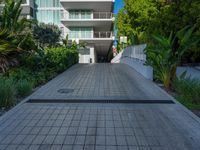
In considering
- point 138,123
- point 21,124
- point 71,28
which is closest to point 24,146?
point 21,124

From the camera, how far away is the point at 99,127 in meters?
5.45

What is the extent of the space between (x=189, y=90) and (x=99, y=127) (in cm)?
382

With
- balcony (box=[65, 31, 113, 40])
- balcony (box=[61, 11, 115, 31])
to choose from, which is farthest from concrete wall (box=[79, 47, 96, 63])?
balcony (box=[61, 11, 115, 31])

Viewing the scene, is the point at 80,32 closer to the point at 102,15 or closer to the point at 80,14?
the point at 80,14

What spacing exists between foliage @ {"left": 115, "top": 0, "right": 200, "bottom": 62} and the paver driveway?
235 inches

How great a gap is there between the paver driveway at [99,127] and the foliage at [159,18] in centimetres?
598

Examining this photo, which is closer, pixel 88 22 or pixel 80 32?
pixel 88 22

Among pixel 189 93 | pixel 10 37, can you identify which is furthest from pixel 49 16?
pixel 189 93

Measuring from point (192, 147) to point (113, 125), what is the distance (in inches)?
71.4

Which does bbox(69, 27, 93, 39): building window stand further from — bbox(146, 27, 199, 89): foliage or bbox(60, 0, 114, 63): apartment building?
bbox(146, 27, 199, 89): foliage

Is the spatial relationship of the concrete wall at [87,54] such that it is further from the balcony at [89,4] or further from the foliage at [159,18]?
the foliage at [159,18]

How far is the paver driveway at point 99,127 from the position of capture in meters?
4.55

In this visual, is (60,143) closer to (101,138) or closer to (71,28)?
(101,138)

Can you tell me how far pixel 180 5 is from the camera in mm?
17797
